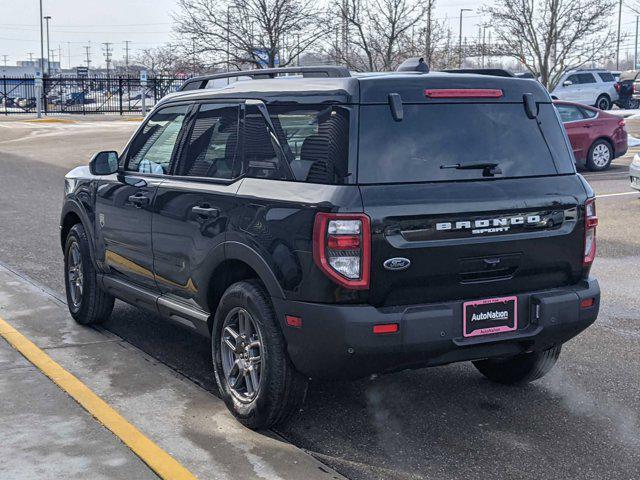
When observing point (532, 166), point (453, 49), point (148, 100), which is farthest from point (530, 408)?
point (148, 100)

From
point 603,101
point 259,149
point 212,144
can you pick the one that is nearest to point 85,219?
point 212,144

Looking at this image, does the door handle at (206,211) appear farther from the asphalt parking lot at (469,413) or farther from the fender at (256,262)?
the asphalt parking lot at (469,413)

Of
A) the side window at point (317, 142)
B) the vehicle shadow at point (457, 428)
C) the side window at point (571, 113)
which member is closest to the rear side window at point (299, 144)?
the side window at point (317, 142)

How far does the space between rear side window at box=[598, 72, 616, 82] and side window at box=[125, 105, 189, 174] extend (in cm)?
3450

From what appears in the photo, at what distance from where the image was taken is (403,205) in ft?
14.2

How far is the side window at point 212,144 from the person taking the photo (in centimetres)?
518

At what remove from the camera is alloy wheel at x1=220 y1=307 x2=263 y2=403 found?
15.7 ft

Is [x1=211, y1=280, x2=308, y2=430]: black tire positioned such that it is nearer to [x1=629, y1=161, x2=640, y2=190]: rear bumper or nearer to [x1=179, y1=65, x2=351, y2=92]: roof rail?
[x1=179, y1=65, x2=351, y2=92]: roof rail

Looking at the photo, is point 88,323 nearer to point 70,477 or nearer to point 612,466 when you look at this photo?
point 70,477

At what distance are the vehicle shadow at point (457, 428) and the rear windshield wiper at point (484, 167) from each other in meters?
1.28

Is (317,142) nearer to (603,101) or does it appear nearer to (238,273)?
(238,273)

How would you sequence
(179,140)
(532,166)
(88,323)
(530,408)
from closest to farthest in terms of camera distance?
(532,166), (530,408), (179,140), (88,323)

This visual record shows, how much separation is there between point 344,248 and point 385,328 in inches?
16.9

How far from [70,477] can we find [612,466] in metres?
2.58
